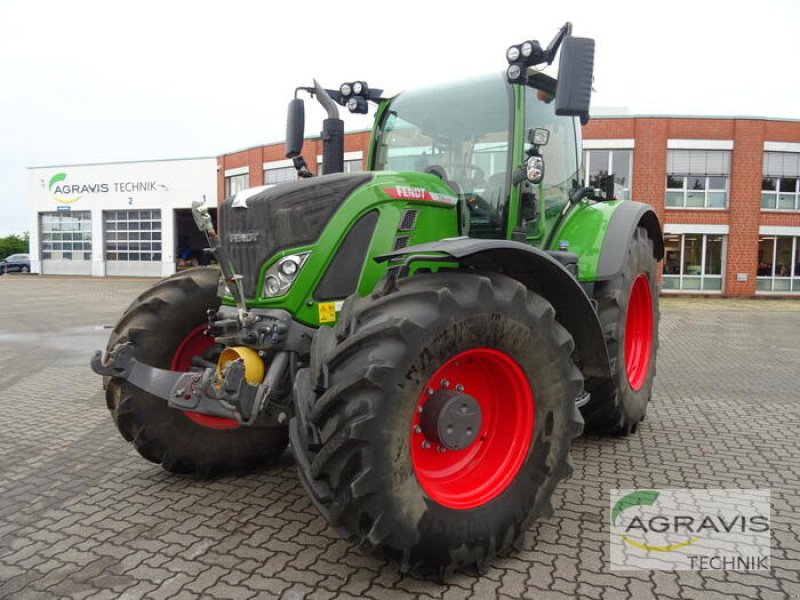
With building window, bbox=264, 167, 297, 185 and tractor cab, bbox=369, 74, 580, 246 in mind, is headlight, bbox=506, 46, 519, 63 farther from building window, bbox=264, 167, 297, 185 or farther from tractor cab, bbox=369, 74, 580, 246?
building window, bbox=264, 167, 297, 185

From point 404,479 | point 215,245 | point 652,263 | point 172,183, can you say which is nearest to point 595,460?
point 652,263

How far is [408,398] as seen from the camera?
7.98ft

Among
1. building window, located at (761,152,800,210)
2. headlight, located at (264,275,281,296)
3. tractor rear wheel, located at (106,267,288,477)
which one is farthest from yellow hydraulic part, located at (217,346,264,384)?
building window, located at (761,152,800,210)

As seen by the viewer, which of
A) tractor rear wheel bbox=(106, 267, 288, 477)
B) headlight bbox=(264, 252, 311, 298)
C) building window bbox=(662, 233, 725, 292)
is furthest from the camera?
building window bbox=(662, 233, 725, 292)

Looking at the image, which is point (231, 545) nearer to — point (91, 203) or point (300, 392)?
point (300, 392)

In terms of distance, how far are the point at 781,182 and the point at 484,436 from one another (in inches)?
980

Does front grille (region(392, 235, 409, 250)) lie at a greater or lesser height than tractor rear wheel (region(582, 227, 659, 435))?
greater

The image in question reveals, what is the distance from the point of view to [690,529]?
317 cm

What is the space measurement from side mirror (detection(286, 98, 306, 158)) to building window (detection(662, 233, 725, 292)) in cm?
2186

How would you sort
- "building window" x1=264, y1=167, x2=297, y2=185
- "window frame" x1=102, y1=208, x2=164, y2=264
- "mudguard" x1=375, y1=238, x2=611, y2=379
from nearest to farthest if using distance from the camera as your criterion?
"mudguard" x1=375, y1=238, x2=611, y2=379 → "building window" x1=264, y1=167, x2=297, y2=185 → "window frame" x1=102, y1=208, x2=164, y2=264

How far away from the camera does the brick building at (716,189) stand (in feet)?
74.0

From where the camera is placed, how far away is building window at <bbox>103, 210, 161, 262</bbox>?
3703cm

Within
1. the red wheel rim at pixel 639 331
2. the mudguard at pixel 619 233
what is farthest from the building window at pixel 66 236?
the mudguard at pixel 619 233

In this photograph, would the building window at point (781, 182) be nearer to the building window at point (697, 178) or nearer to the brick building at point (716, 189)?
the brick building at point (716, 189)
